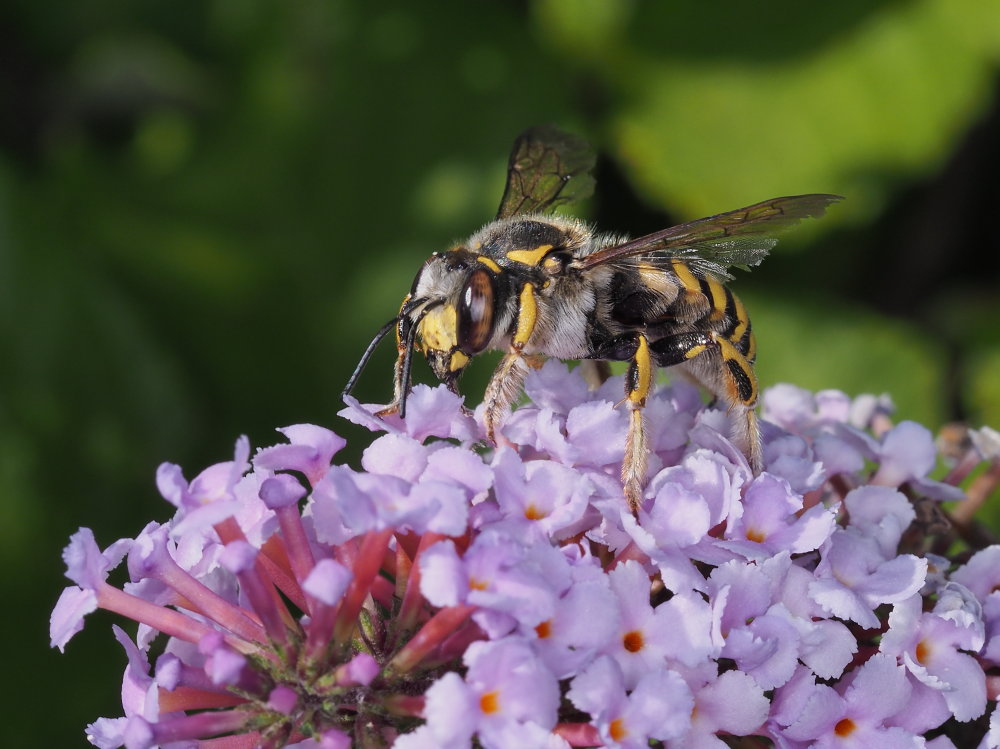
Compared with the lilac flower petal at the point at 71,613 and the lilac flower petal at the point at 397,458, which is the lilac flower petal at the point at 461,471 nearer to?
the lilac flower petal at the point at 397,458

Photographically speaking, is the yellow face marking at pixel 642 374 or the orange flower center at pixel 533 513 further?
the yellow face marking at pixel 642 374

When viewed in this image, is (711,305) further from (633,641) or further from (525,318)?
(633,641)

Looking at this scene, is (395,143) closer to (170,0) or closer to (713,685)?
(170,0)

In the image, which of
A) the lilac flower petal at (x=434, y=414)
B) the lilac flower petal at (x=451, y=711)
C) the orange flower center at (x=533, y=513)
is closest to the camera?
the lilac flower petal at (x=451, y=711)

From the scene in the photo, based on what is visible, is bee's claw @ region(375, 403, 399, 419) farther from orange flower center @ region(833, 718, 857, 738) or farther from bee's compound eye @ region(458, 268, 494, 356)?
orange flower center @ region(833, 718, 857, 738)

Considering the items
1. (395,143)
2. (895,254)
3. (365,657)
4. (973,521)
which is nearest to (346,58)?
(395,143)

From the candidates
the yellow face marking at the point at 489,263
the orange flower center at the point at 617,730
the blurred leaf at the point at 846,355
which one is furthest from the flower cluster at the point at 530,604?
the blurred leaf at the point at 846,355

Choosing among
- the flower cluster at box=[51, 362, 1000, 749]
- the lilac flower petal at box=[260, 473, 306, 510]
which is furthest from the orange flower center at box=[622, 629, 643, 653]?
the lilac flower petal at box=[260, 473, 306, 510]
